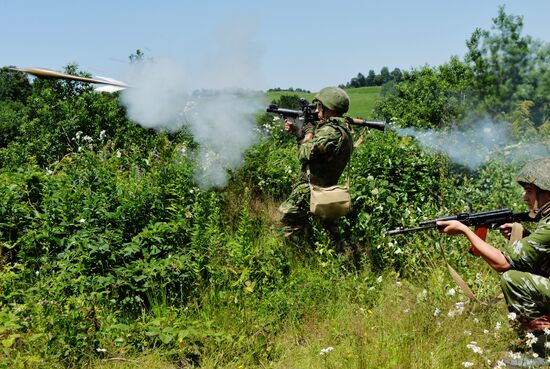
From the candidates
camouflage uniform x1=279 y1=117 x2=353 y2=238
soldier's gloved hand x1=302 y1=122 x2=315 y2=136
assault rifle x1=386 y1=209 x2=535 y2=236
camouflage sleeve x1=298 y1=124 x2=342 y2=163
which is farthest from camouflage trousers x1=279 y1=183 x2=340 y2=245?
assault rifle x1=386 y1=209 x2=535 y2=236

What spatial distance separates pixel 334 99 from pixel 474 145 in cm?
234

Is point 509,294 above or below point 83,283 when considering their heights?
below

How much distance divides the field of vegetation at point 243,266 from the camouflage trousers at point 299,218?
161 millimetres

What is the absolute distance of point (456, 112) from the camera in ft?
24.1

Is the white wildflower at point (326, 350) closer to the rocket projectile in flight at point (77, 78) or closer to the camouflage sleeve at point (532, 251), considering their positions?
the camouflage sleeve at point (532, 251)

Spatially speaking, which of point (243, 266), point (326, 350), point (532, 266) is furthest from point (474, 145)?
point (326, 350)

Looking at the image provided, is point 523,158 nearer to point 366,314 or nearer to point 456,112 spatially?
point 456,112

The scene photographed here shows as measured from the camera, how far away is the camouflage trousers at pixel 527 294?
353 cm

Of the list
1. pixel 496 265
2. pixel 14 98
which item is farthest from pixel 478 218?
pixel 14 98

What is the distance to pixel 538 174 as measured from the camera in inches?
140

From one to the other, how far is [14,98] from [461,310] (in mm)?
54484

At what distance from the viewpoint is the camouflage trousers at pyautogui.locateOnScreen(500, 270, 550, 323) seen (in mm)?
3525

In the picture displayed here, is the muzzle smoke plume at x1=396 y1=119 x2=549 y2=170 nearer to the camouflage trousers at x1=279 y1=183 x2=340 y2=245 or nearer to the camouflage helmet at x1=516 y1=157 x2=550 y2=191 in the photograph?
the camouflage trousers at x1=279 y1=183 x2=340 y2=245

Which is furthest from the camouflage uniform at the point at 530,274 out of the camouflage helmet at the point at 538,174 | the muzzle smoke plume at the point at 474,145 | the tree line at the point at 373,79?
the tree line at the point at 373,79
